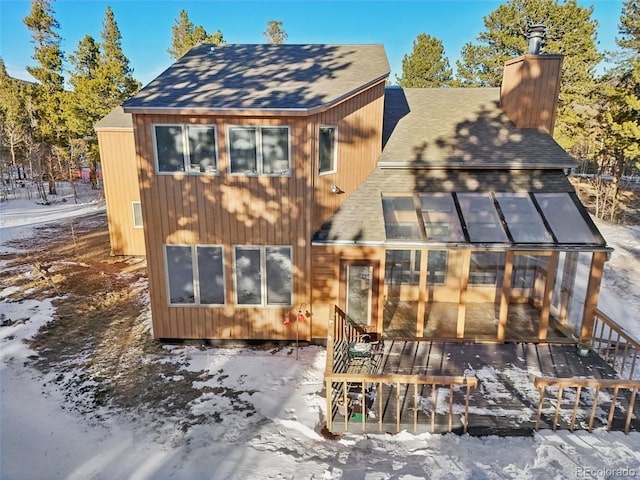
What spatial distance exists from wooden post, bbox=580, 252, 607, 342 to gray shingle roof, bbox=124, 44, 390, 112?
5.95 meters

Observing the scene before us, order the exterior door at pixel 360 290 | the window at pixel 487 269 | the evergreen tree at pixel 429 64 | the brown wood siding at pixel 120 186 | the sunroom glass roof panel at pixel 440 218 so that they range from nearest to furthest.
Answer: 1. the sunroom glass roof panel at pixel 440 218
2. the exterior door at pixel 360 290
3. the window at pixel 487 269
4. the brown wood siding at pixel 120 186
5. the evergreen tree at pixel 429 64

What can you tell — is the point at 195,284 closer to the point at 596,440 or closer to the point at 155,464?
the point at 155,464

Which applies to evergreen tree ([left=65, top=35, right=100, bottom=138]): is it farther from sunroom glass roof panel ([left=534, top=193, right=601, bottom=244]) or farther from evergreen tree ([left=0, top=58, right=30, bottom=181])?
sunroom glass roof panel ([left=534, top=193, right=601, bottom=244])

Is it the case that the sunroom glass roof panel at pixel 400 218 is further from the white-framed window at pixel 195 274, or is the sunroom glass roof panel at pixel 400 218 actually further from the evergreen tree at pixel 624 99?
the evergreen tree at pixel 624 99

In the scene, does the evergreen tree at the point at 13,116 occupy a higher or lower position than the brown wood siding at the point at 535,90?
higher

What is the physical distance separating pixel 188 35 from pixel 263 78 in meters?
27.3

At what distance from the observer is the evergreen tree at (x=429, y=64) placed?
28.9 metres

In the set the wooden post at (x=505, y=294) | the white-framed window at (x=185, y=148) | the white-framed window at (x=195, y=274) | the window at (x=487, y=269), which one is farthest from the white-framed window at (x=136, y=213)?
the wooden post at (x=505, y=294)

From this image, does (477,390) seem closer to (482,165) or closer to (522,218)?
(522,218)

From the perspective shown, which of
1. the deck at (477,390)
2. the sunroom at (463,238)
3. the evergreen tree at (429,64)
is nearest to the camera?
the deck at (477,390)

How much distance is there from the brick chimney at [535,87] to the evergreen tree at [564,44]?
12.5 meters

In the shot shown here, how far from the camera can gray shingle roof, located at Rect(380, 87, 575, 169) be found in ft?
28.8

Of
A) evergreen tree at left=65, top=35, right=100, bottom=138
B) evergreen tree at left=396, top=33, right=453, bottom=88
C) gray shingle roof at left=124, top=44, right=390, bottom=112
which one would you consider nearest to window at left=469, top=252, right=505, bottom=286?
gray shingle roof at left=124, top=44, right=390, bottom=112

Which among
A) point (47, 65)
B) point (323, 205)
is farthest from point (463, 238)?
point (47, 65)
